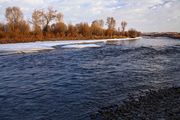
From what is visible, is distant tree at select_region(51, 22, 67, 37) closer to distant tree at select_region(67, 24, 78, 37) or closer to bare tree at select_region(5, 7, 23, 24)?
distant tree at select_region(67, 24, 78, 37)

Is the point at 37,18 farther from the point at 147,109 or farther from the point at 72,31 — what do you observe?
the point at 147,109

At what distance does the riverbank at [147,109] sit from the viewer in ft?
25.4

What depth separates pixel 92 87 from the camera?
12109mm

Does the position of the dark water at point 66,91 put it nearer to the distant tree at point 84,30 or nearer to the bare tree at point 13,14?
the bare tree at point 13,14

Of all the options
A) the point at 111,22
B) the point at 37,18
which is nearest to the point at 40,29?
the point at 37,18

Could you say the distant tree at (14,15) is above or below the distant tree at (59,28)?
above

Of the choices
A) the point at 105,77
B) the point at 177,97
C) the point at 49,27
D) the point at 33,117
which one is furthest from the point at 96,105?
the point at 49,27

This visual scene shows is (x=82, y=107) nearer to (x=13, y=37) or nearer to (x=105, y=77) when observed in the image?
(x=105, y=77)

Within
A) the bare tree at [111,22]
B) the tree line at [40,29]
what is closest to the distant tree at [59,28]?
the tree line at [40,29]

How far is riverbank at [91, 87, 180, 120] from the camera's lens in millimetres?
7754

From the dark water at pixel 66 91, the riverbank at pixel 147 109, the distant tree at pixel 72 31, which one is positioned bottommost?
the dark water at pixel 66 91

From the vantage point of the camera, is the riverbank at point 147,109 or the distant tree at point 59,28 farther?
the distant tree at point 59,28

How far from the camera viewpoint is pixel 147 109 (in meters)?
8.38

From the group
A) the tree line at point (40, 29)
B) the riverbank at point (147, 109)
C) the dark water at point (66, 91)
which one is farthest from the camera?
the tree line at point (40, 29)
